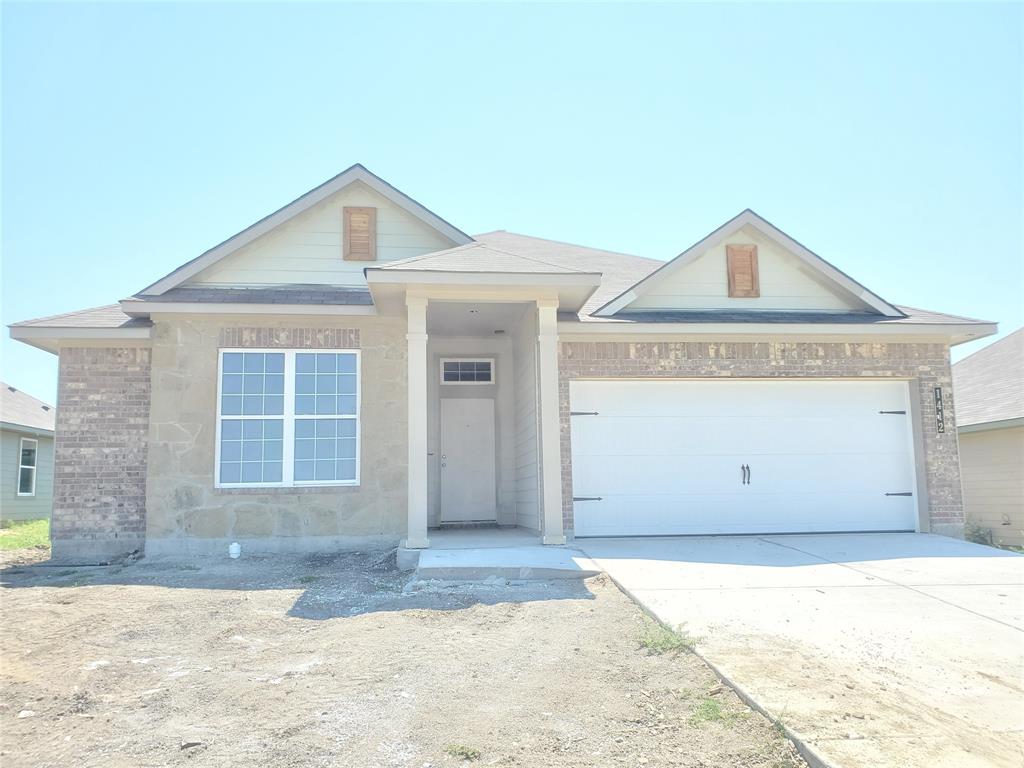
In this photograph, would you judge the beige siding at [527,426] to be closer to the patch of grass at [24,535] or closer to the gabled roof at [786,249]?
the gabled roof at [786,249]

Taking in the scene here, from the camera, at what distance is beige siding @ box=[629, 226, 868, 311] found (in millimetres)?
11141

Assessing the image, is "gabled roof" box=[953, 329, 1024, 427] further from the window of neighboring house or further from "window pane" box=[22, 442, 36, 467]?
"window pane" box=[22, 442, 36, 467]

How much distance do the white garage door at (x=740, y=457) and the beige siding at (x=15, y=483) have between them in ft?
46.7

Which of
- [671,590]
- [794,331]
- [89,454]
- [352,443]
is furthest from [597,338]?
[89,454]

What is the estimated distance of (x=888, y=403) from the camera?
11.0 metres

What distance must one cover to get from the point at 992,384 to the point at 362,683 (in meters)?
15.2

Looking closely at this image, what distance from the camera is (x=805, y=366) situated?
1078 centimetres

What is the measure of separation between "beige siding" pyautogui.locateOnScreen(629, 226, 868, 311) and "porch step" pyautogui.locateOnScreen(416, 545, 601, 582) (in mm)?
4585

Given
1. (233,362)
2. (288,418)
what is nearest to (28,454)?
(233,362)

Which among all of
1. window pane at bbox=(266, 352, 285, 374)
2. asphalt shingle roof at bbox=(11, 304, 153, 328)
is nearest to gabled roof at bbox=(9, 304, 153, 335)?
asphalt shingle roof at bbox=(11, 304, 153, 328)

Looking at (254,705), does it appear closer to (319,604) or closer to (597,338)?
(319,604)

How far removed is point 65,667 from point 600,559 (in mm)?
5020

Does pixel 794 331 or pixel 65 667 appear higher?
pixel 794 331

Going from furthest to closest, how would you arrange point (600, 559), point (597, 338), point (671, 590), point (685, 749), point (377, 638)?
point (597, 338)
point (600, 559)
point (671, 590)
point (377, 638)
point (685, 749)
